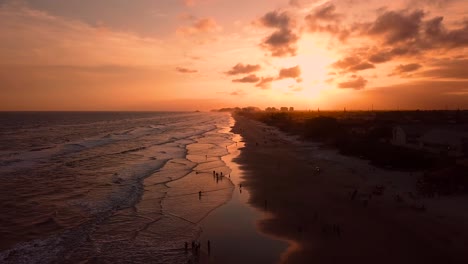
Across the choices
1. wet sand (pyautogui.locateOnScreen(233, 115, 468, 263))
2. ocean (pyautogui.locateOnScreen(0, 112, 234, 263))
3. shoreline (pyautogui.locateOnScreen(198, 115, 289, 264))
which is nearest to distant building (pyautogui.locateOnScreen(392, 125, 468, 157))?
wet sand (pyautogui.locateOnScreen(233, 115, 468, 263))

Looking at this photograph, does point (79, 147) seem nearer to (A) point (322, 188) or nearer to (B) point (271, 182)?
(B) point (271, 182)

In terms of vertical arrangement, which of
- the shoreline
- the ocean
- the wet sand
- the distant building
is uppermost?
the distant building

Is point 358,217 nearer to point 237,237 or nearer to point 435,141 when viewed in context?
point 237,237

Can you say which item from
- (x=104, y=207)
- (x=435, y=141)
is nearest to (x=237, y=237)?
(x=104, y=207)

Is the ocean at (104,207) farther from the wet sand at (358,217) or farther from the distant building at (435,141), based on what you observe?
the distant building at (435,141)

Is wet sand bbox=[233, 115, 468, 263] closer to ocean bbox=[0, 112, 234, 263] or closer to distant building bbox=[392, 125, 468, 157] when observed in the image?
→ ocean bbox=[0, 112, 234, 263]

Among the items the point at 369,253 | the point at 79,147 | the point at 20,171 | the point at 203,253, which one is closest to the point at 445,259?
the point at 369,253

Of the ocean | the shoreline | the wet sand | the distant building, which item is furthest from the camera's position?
the distant building

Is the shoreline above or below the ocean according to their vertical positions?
above
